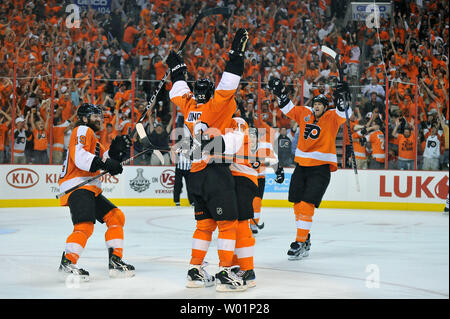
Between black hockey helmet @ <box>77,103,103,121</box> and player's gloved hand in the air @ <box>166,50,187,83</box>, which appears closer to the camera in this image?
player's gloved hand in the air @ <box>166,50,187,83</box>

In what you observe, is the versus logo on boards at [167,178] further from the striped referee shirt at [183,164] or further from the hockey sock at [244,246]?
the hockey sock at [244,246]

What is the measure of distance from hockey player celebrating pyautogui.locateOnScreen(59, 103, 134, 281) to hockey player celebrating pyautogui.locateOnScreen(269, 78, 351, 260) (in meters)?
1.90

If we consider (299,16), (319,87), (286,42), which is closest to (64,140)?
(319,87)

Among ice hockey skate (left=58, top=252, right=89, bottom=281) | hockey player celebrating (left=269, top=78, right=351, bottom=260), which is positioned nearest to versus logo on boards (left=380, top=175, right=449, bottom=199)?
hockey player celebrating (left=269, top=78, right=351, bottom=260)

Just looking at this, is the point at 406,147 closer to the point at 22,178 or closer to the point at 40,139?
the point at 40,139

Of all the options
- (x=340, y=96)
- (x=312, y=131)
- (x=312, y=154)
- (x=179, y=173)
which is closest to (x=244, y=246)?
(x=312, y=154)

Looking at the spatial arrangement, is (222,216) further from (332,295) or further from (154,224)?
(154,224)

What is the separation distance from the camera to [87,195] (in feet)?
15.7

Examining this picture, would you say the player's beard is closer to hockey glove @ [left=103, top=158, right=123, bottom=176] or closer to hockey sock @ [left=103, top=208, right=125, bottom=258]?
hockey glove @ [left=103, top=158, right=123, bottom=176]

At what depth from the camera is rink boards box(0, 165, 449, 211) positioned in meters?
11.1

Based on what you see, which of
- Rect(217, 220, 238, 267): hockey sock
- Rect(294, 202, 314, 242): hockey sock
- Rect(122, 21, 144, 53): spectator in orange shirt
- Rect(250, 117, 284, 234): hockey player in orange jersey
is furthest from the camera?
Rect(122, 21, 144, 53): spectator in orange shirt

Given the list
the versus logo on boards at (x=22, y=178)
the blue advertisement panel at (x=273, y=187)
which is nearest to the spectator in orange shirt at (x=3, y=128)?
the versus logo on boards at (x=22, y=178)

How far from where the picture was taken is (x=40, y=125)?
11.3m

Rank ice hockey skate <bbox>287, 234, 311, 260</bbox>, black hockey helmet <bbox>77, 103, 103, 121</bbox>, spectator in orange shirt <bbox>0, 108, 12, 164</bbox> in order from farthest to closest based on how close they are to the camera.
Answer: spectator in orange shirt <bbox>0, 108, 12, 164</bbox> < ice hockey skate <bbox>287, 234, 311, 260</bbox> < black hockey helmet <bbox>77, 103, 103, 121</bbox>
